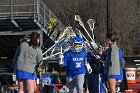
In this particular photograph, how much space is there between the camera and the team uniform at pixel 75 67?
36.4ft

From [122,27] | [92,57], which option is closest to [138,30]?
[122,27]

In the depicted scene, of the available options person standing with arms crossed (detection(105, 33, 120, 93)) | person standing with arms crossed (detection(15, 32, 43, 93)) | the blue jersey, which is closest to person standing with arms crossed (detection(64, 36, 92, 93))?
the blue jersey

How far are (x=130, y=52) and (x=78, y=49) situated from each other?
34883mm

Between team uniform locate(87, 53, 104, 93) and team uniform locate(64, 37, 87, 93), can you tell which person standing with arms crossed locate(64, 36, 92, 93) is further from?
team uniform locate(87, 53, 104, 93)

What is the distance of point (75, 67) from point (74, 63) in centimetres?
11

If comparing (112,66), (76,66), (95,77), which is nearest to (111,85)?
(112,66)

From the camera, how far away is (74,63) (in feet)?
36.8

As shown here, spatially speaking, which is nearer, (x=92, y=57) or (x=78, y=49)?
(x=78, y=49)

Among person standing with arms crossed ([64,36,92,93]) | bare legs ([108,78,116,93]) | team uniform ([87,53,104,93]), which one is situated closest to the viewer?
bare legs ([108,78,116,93])

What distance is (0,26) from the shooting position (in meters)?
25.9

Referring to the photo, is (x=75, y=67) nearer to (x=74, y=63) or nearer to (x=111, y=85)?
(x=74, y=63)

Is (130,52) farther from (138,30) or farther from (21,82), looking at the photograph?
(21,82)

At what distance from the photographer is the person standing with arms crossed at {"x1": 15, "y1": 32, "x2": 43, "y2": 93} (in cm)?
1041

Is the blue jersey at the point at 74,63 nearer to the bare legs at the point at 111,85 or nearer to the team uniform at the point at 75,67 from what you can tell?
the team uniform at the point at 75,67
